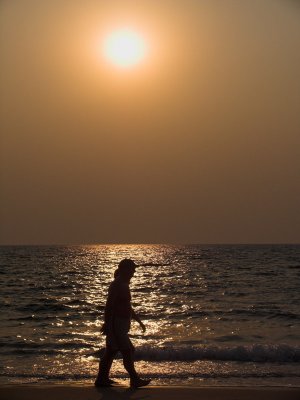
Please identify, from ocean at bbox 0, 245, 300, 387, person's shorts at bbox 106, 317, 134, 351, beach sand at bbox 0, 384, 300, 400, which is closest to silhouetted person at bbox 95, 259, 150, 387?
person's shorts at bbox 106, 317, 134, 351

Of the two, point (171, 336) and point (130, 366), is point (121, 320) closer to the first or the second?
point (130, 366)

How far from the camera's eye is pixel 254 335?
17.2m

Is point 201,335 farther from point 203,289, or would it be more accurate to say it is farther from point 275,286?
point 275,286

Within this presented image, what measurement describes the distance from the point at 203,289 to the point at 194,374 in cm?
2566

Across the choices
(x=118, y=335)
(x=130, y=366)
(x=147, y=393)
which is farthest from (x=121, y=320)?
(x=147, y=393)

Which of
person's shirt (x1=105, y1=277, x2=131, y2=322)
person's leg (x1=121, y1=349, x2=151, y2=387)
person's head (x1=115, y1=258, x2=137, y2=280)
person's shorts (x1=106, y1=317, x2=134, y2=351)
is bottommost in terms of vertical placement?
person's leg (x1=121, y1=349, x2=151, y2=387)

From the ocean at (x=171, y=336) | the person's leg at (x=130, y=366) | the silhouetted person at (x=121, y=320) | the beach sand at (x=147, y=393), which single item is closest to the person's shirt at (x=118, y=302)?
the silhouetted person at (x=121, y=320)

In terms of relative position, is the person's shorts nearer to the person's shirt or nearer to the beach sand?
the person's shirt

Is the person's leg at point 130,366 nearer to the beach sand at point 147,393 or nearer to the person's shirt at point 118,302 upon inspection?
the beach sand at point 147,393

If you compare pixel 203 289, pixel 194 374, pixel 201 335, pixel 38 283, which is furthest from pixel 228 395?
pixel 38 283

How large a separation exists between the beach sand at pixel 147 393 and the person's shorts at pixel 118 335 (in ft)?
2.06

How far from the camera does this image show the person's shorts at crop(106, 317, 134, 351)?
30.0ft

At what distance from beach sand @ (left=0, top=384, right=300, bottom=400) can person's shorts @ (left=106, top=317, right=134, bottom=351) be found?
63cm

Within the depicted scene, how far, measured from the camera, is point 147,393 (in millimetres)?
8930
